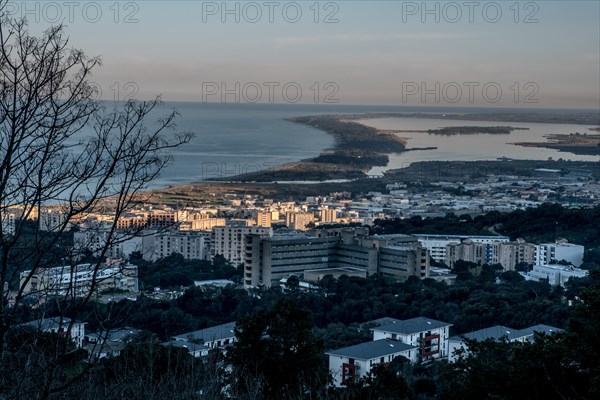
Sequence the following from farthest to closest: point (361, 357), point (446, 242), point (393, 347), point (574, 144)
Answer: point (574, 144) < point (446, 242) < point (393, 347) < point (361, 357)

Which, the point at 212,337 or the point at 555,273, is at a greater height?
the point at 212,337

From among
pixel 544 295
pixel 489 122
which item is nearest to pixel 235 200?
pixel 544 295

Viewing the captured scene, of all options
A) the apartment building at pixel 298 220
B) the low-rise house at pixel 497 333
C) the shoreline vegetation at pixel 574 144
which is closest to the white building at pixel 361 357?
the low-rise house at pixel 497 333

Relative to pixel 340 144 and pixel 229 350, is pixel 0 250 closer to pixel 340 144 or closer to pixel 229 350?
pixel 229 350

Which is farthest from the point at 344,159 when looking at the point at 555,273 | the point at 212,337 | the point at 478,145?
the point at 212,337

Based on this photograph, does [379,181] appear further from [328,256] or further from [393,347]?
[393,347]
